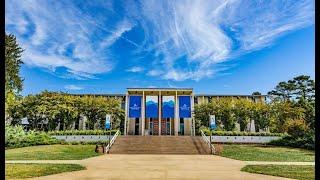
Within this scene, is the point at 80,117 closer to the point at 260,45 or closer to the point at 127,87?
the point at 127,87

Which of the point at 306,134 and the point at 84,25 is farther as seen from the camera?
the point at 306,134

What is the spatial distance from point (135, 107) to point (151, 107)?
6.80 ft

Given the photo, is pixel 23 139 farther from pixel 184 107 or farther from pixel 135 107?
pixel 184 107

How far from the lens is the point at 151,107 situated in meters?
39.3

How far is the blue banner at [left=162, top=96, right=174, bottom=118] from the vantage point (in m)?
39.1

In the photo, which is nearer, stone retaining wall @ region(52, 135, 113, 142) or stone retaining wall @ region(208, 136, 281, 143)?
stone retaining wall @ region(52, 135, 113, 142)

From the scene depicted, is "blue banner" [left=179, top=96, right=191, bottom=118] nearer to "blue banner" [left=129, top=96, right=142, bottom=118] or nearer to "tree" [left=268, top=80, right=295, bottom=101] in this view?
"blue banner" [left=129, top=96, right=142, bottom=118]

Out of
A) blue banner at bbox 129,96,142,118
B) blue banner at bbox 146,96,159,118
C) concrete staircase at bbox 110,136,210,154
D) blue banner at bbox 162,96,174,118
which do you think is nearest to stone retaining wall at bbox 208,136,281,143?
concrete staircase at bbox 110,136,210,154

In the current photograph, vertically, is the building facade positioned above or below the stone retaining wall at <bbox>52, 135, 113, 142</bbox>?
above

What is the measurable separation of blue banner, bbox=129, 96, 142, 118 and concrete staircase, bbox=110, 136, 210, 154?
7183 millimetres

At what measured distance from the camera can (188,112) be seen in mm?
38812
